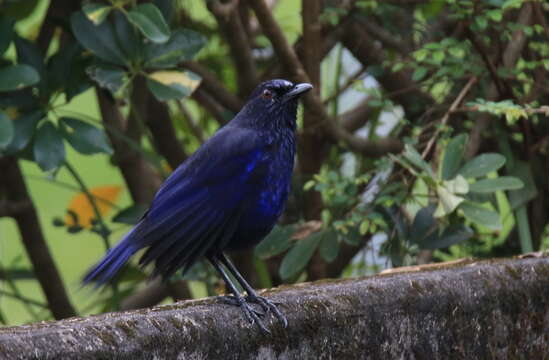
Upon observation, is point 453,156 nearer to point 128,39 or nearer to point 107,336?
point 128,39

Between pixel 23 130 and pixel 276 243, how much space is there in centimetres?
99

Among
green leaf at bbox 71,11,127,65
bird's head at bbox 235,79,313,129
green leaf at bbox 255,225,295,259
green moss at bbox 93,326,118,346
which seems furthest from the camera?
green leaf at bbox 255,225,295,259

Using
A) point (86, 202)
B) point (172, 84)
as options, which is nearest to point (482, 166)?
point (172, 84)

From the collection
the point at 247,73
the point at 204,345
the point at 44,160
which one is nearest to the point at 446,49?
the point at 247,73

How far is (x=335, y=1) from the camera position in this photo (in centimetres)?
425

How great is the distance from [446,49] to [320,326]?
1554 mm

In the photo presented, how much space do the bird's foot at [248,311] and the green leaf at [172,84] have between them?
112cm

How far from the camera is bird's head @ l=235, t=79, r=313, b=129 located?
2982 millimetres

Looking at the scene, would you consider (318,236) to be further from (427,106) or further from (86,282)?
(86,282)

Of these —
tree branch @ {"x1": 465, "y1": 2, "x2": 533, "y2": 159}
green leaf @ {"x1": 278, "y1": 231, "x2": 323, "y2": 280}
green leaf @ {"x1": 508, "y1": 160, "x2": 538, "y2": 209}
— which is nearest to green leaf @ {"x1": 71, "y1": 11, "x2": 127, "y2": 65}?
green leaf @ {"x1": 278, "y1": 231, "x2": 323, "y2": 280}

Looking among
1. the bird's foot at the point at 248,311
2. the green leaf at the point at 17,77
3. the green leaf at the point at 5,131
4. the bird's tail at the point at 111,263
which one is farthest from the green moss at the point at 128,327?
the green leaf at the point at 17,77

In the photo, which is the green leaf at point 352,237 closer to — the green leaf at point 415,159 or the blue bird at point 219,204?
the green leaf at point 415,159

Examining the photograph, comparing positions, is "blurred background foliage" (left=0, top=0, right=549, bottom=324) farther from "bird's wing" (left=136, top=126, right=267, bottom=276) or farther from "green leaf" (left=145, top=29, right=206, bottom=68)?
"bird's wing" (left=136, top=126, right=267, bottom=276)

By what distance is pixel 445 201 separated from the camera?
3277mm
